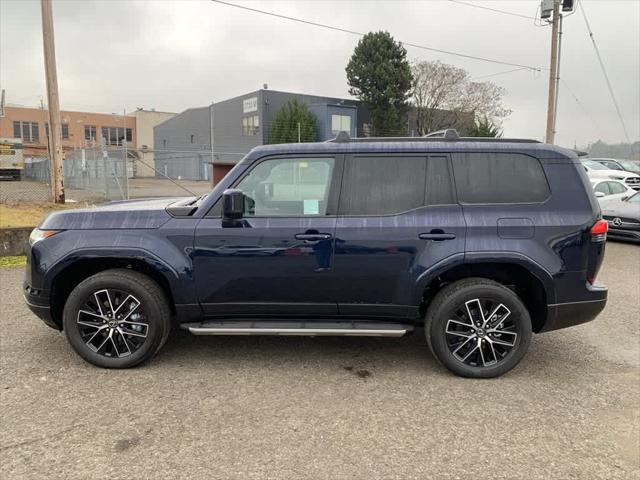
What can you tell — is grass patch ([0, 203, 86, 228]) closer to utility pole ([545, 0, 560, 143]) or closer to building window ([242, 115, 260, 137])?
utility pole ([545, 0, 560, 143])

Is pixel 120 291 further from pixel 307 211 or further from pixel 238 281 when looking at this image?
pixel 307 211

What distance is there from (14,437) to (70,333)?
1072 mm

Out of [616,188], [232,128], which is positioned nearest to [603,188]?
[616,188]

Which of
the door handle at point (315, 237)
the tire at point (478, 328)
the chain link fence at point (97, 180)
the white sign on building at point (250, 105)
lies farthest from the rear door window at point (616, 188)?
the white sign on building at point (250, 105)

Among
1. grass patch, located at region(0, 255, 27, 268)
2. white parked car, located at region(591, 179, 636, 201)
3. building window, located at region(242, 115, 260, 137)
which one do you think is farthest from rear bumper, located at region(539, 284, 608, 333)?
building window, located at region(242, 115, 260, 137)

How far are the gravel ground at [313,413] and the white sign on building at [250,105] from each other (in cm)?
4068

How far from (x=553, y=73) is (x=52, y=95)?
16.0m

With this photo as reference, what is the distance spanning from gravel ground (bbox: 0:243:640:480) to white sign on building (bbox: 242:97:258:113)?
4068 cm

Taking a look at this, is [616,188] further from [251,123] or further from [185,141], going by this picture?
[185,141]

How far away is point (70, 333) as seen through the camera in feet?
13.3

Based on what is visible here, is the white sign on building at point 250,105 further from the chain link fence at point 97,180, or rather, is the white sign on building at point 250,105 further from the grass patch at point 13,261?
the grass patch at point 13,261

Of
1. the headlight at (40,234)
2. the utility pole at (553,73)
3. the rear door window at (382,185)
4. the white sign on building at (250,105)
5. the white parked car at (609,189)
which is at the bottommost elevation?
the headlight at (40,234)

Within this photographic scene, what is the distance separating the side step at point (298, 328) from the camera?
3932 mm

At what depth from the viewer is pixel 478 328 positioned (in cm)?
394
